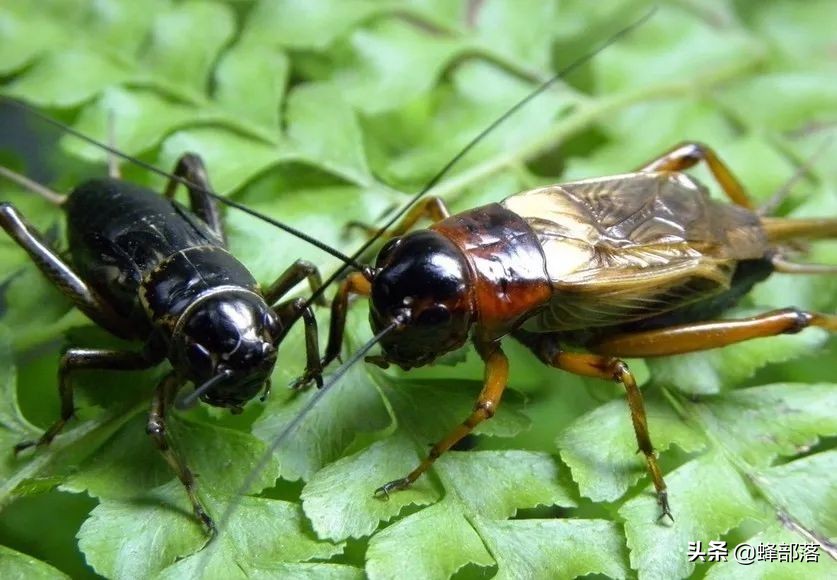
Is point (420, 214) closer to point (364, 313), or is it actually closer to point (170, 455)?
point (364, 313)

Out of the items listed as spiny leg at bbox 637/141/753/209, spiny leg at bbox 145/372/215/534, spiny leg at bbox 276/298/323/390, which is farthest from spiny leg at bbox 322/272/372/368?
spiny leg at bbox 637/141/753/209

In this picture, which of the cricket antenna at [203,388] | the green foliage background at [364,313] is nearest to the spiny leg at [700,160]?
the green foliage background at [364,313]

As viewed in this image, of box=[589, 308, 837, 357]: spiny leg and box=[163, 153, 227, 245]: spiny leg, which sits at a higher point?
box=[163, 153, 227, 245]: spiny leg

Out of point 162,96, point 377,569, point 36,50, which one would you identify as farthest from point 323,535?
point 36,50

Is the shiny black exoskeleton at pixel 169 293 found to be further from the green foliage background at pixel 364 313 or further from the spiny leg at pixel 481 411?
the spiny leg at pixel 481 411

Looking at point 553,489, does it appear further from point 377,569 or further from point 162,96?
point 162,96

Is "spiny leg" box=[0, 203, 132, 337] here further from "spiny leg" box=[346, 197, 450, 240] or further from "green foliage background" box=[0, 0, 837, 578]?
"spiny leg" box=[346, 197, 450, 240]

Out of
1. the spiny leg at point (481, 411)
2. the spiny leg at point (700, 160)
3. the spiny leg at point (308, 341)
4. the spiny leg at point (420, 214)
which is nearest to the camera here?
the spiny leg at point (481, 411)
